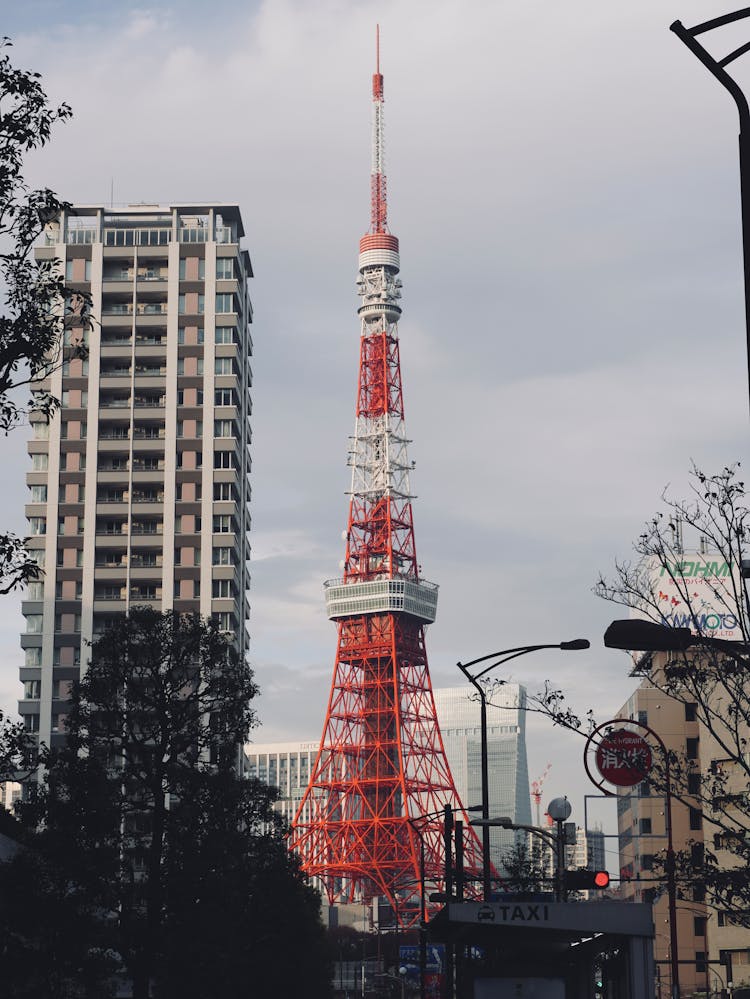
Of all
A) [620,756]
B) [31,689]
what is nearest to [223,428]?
[31,689]

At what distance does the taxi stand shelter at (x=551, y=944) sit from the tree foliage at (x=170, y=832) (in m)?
16.6

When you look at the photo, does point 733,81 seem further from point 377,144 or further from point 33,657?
point 377,144

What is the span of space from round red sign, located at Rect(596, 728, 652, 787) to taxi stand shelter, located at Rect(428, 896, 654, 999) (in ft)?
22.5

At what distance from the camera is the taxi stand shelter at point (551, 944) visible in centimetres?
2342

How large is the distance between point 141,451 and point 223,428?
7427 mm

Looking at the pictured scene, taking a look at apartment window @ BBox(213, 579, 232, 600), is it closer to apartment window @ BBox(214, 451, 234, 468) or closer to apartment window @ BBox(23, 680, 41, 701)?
apartment window @ BBox(214, 451, 234, 468)

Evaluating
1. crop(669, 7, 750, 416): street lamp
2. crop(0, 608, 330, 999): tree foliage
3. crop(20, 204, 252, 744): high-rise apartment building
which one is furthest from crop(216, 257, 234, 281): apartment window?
crop(669, 7, 750, 416): street lamp

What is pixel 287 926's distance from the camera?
49.7 meters

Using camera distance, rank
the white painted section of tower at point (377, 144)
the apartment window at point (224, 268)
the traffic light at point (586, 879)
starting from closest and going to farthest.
A: 1. the traffic light at point (586, 879)
2. the apartment window at point (224, 268)
3. the white painted section of tower at point (377, 144)

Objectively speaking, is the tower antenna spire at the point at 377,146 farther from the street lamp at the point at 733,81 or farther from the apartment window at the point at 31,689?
the street lamp at the point at 733,81

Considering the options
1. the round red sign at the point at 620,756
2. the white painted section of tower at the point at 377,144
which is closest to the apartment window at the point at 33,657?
the white painted section of tower at the point at 377,144

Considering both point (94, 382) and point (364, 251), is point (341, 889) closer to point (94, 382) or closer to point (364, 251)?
point (94, 382)

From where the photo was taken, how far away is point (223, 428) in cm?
13200

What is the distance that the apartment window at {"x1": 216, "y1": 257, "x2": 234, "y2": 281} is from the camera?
13512cm
